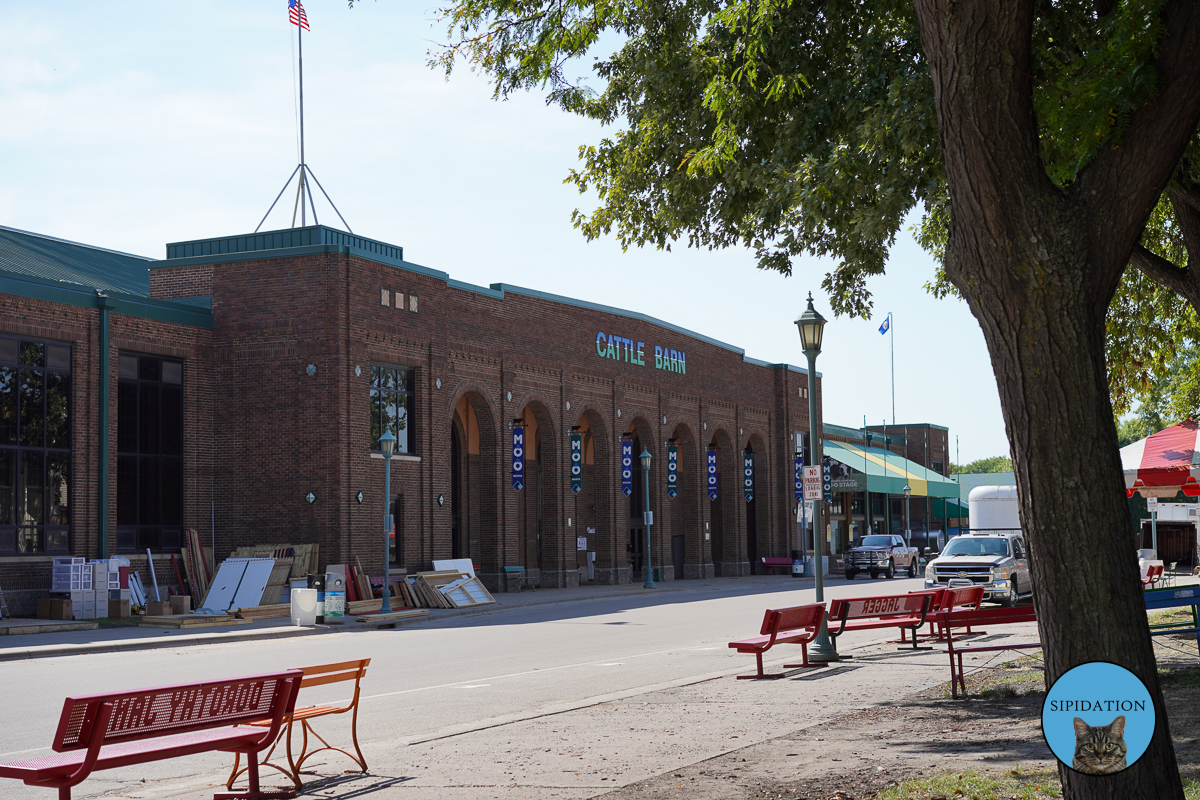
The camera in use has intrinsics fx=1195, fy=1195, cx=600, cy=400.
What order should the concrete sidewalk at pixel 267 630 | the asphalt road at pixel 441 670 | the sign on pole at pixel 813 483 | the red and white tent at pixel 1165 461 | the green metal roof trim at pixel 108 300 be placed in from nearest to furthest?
the asphalt road at pixel 441 670, the red and white tent at pixel 1165 461, the sign on pole at pixel 813 483, the concrete sidewalk at pixel 267 630, the green metal roof trim at pixel 108 300

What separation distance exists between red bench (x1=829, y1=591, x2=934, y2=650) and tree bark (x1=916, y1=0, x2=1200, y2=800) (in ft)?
34.9

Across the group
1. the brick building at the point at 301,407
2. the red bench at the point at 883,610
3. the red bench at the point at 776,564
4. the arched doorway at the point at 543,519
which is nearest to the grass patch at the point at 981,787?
the red bench at the point at 883,610

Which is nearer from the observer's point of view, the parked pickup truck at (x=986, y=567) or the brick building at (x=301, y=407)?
the parked pickup truck at (x=986, y=567)

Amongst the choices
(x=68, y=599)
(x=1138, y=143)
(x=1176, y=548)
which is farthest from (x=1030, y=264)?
(x=1176, y=548)

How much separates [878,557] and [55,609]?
3413 cm

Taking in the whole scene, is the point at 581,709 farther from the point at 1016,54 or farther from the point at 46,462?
the point at 46,462

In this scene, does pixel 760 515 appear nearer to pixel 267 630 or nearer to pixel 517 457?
pixel 517 457

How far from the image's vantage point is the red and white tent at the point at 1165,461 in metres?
16.5

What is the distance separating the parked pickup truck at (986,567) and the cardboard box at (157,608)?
58.8 feet

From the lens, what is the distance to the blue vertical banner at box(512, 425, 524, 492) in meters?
39.8

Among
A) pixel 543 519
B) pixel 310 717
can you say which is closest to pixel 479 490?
pixel 543 519

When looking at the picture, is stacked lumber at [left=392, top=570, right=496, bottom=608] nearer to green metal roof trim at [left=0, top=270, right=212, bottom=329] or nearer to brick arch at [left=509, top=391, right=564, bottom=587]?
brick arch at [left=509, top=391, right=564, bottom=587]

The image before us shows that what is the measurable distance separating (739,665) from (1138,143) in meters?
11.6

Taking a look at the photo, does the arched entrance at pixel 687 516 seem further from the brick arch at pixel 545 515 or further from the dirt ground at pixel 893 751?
the dirt ground at pixel 893 751
